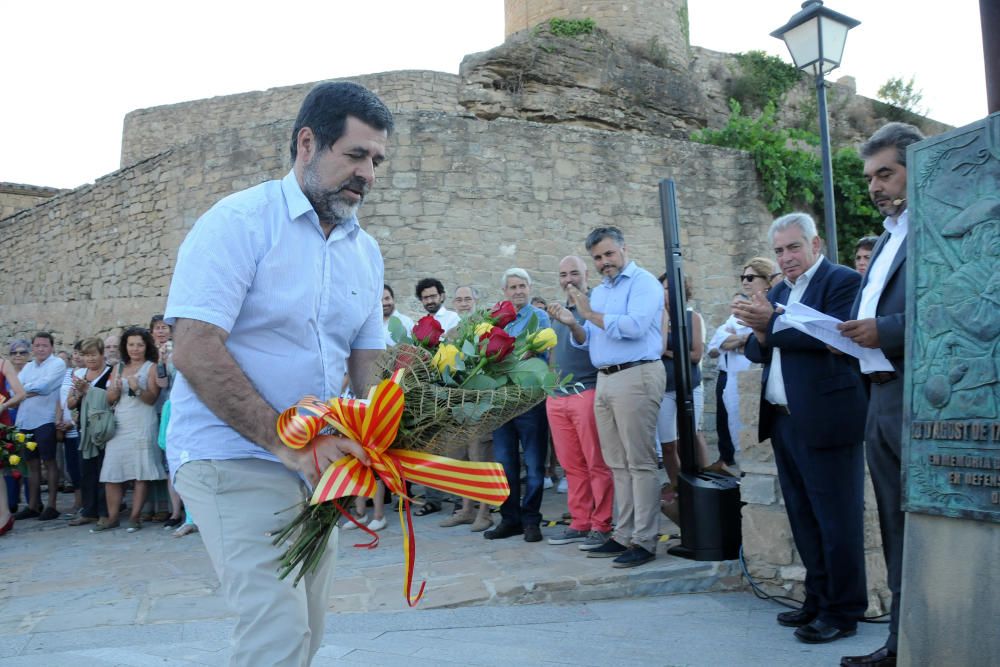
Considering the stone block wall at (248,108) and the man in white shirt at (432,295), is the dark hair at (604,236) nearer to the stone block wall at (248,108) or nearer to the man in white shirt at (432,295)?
the man in white shirt at (432,295)

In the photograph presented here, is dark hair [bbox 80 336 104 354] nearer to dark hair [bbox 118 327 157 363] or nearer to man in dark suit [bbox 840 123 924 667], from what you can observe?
dark hair [bbox 118 327 157 363]

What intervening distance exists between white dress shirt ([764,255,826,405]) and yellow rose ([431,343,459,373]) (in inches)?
95.4

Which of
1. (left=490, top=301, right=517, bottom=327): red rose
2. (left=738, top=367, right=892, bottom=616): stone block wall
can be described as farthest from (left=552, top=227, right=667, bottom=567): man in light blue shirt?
(left=490, top=301, right=517, bottom=327): red rose

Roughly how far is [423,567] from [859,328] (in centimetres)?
329

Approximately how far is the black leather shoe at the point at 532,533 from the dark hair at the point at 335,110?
172 inches

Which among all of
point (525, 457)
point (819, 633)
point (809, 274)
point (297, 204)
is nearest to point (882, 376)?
point (809, 274)

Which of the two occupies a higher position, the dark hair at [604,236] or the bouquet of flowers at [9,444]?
the dark hair at [604,236]

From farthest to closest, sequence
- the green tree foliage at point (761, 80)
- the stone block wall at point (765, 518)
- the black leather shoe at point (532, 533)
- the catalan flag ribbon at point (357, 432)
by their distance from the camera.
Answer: the green tree foliage at point (761, 80) → the black leather shoe at point (532, 533) → the stone block wall at point (765, 518) → the catalan flag ribbon at point (357, 432)

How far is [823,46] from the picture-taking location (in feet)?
25.2

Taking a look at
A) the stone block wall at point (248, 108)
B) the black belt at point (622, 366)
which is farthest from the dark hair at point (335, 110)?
the stone block wall at point (248, 108)

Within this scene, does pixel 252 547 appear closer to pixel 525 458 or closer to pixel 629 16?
pixel 525 458

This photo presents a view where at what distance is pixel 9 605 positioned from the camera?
498 cm

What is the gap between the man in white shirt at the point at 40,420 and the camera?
A: 8602mm

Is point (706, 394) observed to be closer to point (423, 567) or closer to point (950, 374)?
point (423, 567)
